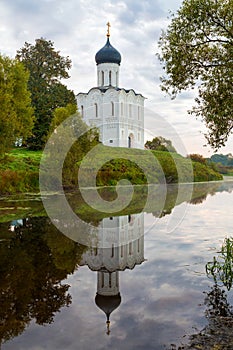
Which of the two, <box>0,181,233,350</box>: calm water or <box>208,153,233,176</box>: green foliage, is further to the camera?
<box>208,153,233,176</box>: green foliage

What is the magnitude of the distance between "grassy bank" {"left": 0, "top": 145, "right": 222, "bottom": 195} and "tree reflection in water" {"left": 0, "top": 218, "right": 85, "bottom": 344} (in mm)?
14112

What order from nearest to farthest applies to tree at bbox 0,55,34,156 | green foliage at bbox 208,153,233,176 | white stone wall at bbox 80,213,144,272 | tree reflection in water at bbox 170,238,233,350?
tree reflection in water at bbox 170,238,233,350, white stone wall at bbox 80,213,144,272, tree at bbox 0,55,34,156, green foliage at bbox 208,153,233,176

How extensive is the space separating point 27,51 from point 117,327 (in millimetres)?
50347

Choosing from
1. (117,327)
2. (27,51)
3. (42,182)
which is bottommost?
(117,327)

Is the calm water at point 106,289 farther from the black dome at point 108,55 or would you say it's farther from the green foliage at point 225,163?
the green foliage at point 225,163

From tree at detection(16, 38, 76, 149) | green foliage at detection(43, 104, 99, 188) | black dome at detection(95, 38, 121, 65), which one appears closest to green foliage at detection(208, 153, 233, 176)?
black dome at detection(95, 38, 121, 65)

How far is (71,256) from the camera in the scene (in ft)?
31.1

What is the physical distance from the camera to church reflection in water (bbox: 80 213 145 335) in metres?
6.62

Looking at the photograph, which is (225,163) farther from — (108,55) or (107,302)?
(107,302)

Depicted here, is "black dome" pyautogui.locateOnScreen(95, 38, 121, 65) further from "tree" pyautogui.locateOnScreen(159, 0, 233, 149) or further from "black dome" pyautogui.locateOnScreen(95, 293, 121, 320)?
"black dome" pyautogui.locateOnScreen(95, 293, 121, 320)

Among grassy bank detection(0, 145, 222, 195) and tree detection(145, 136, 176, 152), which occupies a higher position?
tree detection(145, 136, 176, 152)

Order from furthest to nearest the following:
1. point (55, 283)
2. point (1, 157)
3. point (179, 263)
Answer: point (1, 157)
point (179, 263)
point (55, 283)

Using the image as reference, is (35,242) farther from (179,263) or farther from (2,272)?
(179,263)

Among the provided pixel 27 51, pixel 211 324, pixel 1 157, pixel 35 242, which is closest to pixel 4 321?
pixel 211 324
